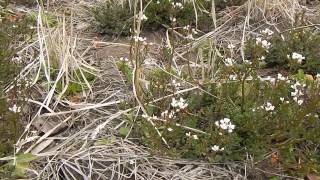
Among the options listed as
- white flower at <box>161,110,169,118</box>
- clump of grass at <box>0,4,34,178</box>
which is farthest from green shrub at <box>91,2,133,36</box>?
white flower at <box>161,110,169,118</box>

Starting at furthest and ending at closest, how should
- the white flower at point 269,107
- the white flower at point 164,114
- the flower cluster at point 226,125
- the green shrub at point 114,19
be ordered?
the green shrub at point 114,19 < the white flower at point 164,114 < the white flower at point 269,107 < the flower cluster at point 226,125

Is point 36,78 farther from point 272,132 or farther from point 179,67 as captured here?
point 272,132

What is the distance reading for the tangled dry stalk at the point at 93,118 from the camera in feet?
10.3

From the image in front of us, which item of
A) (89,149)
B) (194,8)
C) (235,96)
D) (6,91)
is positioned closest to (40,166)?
(89,149)

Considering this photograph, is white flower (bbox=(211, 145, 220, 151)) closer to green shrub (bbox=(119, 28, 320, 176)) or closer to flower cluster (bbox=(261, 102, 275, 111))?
green shrub (bbox=(119, 28, 320, 176))

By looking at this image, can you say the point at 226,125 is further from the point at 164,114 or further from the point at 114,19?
the point at 114,19

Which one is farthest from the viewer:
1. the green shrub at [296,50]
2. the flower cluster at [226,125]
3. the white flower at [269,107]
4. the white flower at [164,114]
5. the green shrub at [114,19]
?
the green shrub at [114,19]

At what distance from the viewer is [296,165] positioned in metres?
3.09

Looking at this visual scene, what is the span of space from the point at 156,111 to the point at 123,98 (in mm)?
334

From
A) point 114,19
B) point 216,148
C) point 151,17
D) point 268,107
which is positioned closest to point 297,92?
point 268,107

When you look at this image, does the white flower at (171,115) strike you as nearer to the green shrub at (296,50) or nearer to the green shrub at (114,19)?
the green shrub at (296,50)

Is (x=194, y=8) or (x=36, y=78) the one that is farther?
(x=194, y=8)

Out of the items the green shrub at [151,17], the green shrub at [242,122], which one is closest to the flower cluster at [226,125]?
the green shrub at [242,122]

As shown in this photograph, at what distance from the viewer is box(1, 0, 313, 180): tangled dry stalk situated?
314 centimetres
